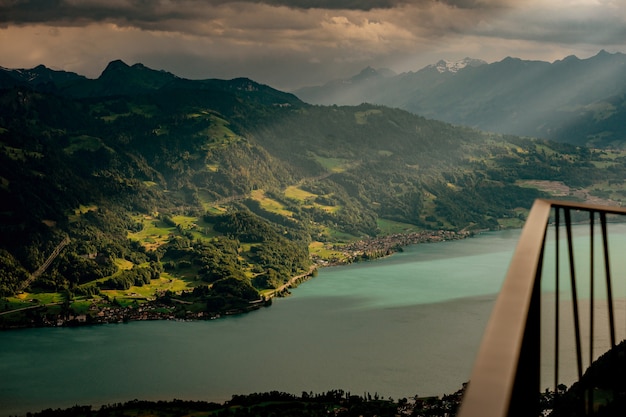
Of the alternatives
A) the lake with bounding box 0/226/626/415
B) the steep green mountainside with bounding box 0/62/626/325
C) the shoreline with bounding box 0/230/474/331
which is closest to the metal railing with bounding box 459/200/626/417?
the lake with bounding box 0/226/626/415

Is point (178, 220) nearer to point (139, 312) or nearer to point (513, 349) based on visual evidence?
point (139, 312)

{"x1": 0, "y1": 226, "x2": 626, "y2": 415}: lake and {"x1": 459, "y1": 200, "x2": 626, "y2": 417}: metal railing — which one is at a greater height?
{"x1": 459, "y1": 200, "x2": 626, "y2": 417}: metal railing

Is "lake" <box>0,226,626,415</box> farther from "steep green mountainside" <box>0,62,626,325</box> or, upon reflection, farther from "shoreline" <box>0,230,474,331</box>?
"steep green mountainside" <box>0,62,626,325</box>

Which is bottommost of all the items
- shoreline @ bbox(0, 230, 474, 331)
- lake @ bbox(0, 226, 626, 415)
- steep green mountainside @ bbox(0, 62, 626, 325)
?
lake @ bbox(0, 226, 626, 415)

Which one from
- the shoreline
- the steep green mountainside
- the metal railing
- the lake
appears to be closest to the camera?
the metal railing

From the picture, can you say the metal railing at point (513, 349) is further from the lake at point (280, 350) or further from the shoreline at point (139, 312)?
the shoreline at point (139, 312)

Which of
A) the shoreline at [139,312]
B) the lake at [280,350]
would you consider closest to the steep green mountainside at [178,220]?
the shoreline at [139,312]

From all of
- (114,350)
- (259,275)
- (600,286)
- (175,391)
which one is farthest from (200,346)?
(600,286)

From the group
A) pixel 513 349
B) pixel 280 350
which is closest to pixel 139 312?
pixel 280 350

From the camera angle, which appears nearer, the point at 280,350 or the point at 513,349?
the point at 513,349

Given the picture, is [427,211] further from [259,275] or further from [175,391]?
[175,391]
